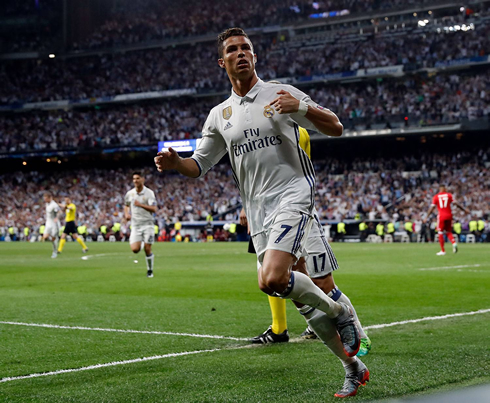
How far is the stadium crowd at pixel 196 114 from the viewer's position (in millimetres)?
46822

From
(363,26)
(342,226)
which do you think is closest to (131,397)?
(342,226)

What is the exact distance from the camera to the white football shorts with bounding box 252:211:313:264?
4711mm

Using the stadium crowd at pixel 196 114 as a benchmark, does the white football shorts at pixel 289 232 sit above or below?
below

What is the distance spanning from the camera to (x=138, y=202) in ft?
50.2

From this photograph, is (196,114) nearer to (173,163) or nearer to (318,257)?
(318,257)

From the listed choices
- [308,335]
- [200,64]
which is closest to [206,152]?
[308,335]

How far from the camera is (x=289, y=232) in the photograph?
15.6 ft

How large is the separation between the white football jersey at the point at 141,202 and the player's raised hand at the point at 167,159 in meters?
10.2

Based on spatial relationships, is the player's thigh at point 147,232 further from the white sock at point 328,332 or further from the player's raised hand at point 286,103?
the player's raised hand at point 286,103

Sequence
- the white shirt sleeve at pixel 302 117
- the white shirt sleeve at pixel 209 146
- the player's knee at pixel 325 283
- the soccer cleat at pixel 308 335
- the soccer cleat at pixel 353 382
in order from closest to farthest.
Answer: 1. the soccer cleat at pixel 353 382
2. the white shirt sleeve at pixel 302 117
3. the white shirt sleeve at pixel 209 146
4. the player's knee at pixel 325 283
5. the soccer cleat at pixel 308 335

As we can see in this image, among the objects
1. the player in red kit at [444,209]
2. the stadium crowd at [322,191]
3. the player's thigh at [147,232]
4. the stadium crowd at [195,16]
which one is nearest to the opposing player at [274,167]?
the player's thigh at [147,232]

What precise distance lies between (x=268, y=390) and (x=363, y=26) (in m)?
51.7


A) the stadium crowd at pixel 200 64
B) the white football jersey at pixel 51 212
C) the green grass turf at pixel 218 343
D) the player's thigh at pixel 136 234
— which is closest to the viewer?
the green grass turf at pixel 218 343

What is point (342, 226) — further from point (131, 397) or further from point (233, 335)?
point (131, 397)
